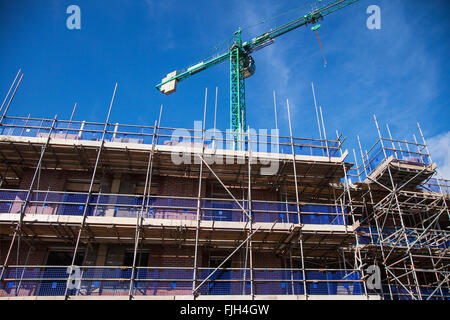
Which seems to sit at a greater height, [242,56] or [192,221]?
[242,56]

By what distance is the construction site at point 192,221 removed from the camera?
11.0m

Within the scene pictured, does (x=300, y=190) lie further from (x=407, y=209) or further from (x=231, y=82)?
(x=231, y=82)

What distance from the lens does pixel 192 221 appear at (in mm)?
11672

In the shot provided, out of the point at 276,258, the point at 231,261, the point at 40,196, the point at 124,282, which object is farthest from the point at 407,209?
the point at 40,196

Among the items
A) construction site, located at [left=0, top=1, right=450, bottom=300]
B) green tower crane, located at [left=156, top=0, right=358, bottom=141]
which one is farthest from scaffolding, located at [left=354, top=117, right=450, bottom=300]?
green tower crane, located at [left=156, top=0, right=358, bottom=141]

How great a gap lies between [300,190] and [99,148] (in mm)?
8646

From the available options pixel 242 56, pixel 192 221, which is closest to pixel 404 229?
pixel 192 221

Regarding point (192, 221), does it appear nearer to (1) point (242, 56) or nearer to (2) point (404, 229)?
(2) point (404, 229)

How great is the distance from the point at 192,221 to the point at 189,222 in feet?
0.36

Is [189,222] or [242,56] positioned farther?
[242,56]

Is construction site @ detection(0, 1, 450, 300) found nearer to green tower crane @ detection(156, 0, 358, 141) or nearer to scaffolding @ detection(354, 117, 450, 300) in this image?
scaffolding @ detection(354, 117, 450, 300)

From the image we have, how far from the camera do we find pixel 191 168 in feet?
45.8

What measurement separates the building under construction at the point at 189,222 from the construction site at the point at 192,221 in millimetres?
50

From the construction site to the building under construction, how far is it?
0.05m
